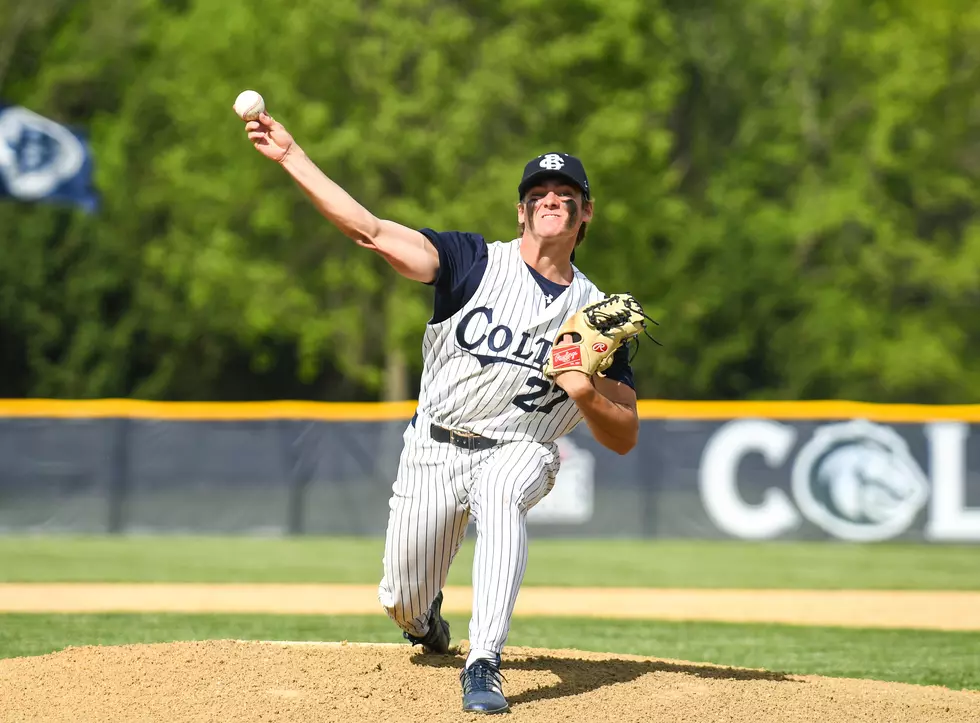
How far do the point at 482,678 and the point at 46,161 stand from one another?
46.9 feet

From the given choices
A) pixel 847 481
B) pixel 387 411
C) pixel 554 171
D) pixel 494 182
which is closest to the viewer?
pixel 554 171

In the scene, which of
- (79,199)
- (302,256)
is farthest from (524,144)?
(79,199)

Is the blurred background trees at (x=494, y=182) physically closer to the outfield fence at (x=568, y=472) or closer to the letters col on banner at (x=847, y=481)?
the outfield fence at (x=568, y=472)

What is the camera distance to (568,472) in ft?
47.6

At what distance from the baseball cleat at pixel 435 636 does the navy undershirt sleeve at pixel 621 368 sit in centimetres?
113

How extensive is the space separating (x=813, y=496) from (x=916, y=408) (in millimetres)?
1404

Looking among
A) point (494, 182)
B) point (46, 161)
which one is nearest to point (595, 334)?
point (46, 161)

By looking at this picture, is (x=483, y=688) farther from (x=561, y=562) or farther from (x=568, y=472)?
(x=568, y=472)

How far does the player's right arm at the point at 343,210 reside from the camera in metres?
4.36

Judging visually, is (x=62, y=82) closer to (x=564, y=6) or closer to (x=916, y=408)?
(x=564, y=6)

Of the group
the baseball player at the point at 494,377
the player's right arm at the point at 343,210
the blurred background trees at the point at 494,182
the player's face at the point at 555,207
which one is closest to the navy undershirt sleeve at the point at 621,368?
the baseball player at the point at 494,377

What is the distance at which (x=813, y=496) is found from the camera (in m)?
14.4

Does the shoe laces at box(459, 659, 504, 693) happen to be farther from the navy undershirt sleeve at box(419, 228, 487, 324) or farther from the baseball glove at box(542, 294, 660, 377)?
the navy undershirt sleeve at box(419, 228, 487, 324)

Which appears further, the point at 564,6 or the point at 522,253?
the point at 564,6
